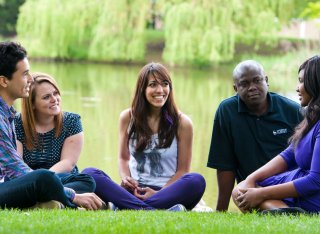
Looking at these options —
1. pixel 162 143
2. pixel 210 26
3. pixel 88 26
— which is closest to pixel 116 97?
pixel 210 26

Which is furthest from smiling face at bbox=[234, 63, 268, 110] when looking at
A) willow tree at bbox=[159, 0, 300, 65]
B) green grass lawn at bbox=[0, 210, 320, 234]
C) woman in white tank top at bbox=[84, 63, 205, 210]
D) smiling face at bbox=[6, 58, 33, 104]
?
willow tree at bbox=[159, 0, 300, 65]

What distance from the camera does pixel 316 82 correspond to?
388 cm

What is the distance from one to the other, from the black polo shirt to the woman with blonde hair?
86 centimetres

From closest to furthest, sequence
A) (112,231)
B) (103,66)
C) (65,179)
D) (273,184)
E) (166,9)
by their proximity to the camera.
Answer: (112,231) → (273,184) → (65,179) → (166,9) → (103,66)

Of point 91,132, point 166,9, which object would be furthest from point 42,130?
point 166,9

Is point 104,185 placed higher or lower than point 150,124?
lower

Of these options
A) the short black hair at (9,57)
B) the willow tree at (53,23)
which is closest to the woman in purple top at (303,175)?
the short black hair at (9,57)

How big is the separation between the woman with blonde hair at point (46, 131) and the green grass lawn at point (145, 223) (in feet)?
3.08

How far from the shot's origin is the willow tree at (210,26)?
61.7 ft

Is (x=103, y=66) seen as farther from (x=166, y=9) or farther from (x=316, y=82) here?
(x=316, y=82)

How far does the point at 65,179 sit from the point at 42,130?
437mm

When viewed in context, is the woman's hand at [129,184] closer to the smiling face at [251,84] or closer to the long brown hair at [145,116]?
the long brown hair at [145,116]

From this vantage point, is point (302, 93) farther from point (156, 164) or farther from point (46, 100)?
point (46, 100)

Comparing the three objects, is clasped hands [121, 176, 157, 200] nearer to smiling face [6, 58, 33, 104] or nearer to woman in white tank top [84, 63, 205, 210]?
woman in white tank top [84, 63, 205, 210]
